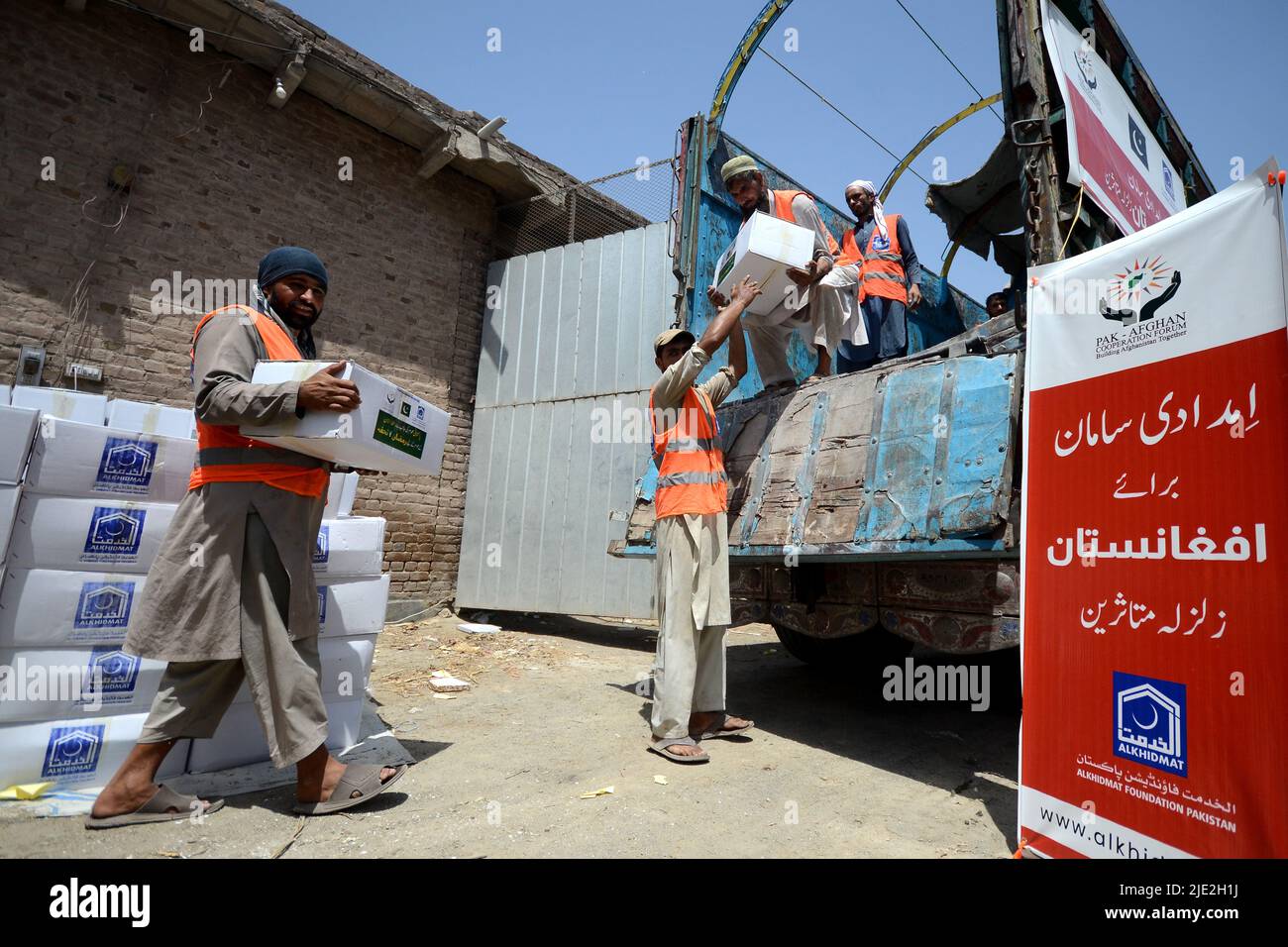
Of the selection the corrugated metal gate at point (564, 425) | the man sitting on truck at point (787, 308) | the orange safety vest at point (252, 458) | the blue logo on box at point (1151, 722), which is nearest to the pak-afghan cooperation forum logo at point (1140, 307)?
the blue logo on box at point (1151, 722)

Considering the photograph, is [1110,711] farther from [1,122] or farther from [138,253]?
[1,122]

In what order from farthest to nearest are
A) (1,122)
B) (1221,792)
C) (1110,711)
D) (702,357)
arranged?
(1,122) < (702,357) < (1110,711) < (1221,792)

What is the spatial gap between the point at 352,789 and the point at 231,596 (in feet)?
2.47

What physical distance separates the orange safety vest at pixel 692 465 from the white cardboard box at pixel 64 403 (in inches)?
87.9

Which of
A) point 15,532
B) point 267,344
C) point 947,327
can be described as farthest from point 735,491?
point 947,327

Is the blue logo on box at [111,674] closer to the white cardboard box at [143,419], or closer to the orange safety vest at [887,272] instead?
the white cardboard box at [143,419]

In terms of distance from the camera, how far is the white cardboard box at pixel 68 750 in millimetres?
2244

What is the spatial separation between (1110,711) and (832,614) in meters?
1.58

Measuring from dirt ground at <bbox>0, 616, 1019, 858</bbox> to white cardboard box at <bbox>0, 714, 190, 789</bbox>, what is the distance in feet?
0.70

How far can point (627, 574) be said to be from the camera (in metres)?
6.60

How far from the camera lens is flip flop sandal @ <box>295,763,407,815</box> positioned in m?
2.31

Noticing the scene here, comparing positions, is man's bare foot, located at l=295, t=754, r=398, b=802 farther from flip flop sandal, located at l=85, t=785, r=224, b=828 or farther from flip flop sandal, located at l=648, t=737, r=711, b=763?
flip flop sandal, located at l=648, t=737, r=711, b=763

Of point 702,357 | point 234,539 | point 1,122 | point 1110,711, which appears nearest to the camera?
point 1110,711

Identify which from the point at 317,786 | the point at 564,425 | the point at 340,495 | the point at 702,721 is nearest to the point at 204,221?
the point at 564,425
